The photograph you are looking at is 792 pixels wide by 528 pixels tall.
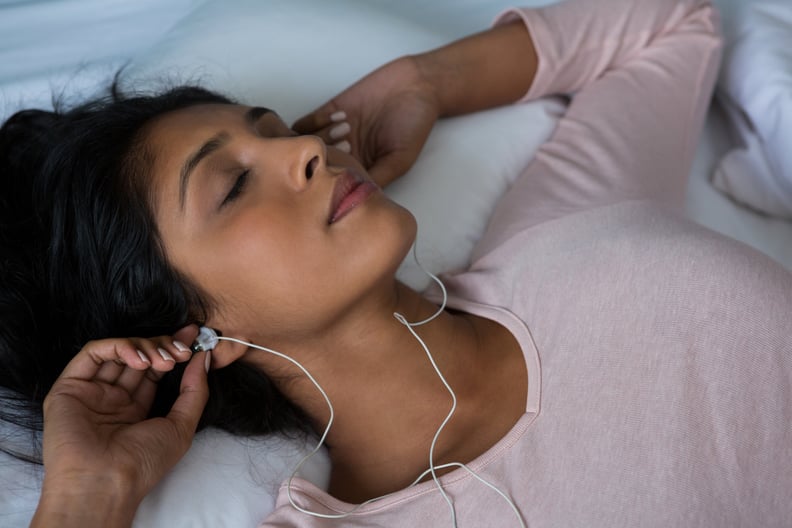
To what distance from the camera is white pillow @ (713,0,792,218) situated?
1613mm

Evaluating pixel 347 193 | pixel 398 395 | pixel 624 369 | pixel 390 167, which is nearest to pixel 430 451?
pixel 398 395

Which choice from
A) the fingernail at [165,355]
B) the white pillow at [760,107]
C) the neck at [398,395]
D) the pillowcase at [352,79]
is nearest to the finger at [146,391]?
the fingernail at [165,355]

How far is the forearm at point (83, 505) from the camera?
0.95 m

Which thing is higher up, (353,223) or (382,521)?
(353,223)

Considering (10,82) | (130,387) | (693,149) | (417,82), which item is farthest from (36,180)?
(693,149)

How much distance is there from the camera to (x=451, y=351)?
1.26 meters

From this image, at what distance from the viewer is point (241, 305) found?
112cm

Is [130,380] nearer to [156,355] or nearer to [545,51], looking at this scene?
[156,355]

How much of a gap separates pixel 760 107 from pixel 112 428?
1411 millimetres

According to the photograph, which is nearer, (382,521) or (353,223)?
(353,223)

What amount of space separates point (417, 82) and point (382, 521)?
849mm

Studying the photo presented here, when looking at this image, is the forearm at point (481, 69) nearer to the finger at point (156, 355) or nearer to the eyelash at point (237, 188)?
the eyelash at point (237, 188)

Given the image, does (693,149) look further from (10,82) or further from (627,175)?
(10,82)

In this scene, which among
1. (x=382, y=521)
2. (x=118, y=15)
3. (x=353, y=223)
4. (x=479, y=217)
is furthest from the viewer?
(x=118, y=15)
